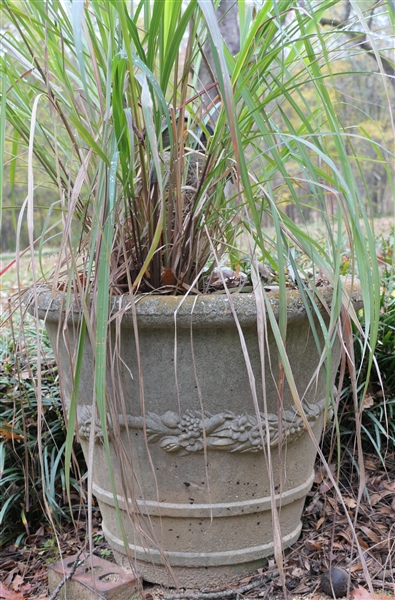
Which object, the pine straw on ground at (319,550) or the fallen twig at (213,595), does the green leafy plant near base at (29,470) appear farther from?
the fallen twig at (213,595)

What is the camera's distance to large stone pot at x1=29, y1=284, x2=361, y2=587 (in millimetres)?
1111

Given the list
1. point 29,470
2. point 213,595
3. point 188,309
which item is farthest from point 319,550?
point 29,470

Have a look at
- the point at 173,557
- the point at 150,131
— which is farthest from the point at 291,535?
the point at 150,131

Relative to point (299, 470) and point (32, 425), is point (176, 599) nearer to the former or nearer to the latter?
point (299, 470)

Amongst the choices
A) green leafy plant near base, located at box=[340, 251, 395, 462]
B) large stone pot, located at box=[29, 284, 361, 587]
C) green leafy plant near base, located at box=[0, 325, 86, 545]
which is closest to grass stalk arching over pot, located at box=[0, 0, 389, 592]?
large stone pot, located at box=[29, 284, 361, 587]

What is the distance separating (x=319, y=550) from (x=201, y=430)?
21.2 inches

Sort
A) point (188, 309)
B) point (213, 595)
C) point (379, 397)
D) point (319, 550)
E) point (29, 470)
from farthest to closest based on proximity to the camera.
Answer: point (379, 397) → point (29, 470) → point (319, 550) → point (213, 595) → point (188, 309)

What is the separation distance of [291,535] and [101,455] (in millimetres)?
535

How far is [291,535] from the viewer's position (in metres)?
1.36

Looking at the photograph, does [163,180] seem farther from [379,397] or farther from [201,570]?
[379,397]

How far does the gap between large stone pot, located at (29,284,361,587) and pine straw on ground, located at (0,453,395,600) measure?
7cm

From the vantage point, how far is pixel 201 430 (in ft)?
3.80

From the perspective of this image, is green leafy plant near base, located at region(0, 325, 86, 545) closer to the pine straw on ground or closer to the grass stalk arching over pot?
the pine straw on ground

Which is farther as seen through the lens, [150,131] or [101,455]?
[101,455]
